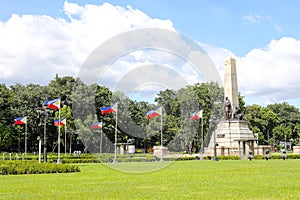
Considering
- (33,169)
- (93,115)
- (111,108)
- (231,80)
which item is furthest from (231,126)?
(33,169)

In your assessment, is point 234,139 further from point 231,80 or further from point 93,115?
point 93,115

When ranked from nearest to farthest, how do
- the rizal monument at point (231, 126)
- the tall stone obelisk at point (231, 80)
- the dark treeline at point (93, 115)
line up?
1. the rizal monument at point (231, 126)
2. the tall stone obelisk at point (231, 80)
3. the dark treeline at point (93, 115)

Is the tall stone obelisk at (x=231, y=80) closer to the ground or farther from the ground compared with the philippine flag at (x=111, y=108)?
farther from the ground

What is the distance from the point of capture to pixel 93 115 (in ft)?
208

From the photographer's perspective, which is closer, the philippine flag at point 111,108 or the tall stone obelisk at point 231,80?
the philippine flag at point 111,108

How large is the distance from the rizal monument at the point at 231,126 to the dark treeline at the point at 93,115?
272 inches

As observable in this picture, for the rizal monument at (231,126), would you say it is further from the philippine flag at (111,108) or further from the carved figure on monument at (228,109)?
the philippine flag at (111,108)

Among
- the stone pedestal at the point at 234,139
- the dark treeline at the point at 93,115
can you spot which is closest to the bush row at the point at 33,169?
the stone pedestal at the point at 234,139

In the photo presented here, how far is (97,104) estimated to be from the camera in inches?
2591

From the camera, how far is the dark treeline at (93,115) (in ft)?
192

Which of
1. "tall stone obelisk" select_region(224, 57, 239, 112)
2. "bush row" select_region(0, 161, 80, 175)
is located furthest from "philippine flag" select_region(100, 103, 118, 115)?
"tall stone obelisk" select_region(224, 57, 239, 112)

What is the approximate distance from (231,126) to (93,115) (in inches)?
968

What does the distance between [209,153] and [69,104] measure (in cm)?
3237

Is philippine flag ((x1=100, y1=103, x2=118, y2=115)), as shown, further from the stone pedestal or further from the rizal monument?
the rizal monument
